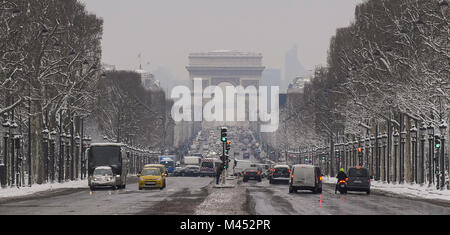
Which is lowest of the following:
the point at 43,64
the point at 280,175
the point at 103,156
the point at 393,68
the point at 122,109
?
the point at 280,175

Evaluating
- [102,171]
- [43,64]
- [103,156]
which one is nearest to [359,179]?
[102,171]

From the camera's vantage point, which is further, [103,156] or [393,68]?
[393,68]

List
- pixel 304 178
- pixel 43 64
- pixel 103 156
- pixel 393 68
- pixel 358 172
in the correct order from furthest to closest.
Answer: pixel 393 68 → pixel 43 64 → pixel 103 156 → pixel 358 172 → pixel 304 178

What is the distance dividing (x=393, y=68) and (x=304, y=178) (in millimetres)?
17847

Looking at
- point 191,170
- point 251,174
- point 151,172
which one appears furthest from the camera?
point 191,170

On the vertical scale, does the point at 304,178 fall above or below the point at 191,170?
above

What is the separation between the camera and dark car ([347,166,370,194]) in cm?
6894

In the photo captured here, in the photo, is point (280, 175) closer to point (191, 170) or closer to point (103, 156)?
point (103, 156)

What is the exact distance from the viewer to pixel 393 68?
82.5 metres

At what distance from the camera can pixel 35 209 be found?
42281mm

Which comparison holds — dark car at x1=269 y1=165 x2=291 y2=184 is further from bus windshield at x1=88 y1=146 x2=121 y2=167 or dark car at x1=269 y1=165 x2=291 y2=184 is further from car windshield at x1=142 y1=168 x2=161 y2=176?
car windshield at x1=142 y1=168 x2=161 y2=176

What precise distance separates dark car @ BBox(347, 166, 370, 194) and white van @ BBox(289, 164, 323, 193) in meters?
2.46

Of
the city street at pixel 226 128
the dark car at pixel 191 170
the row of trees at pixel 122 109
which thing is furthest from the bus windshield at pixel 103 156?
the dark car at pixel 191 170
